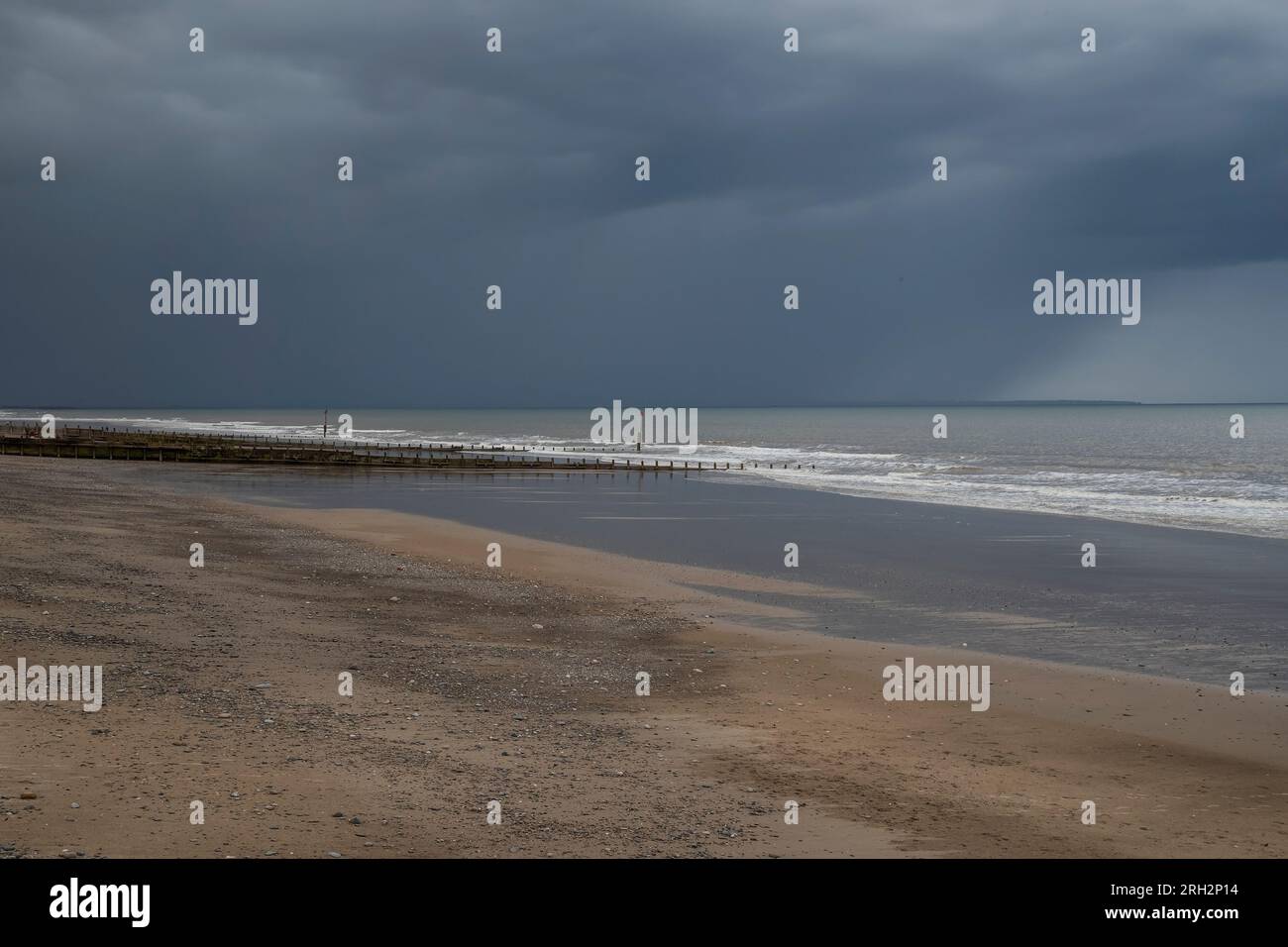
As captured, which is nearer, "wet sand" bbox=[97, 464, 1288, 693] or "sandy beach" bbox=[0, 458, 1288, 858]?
"sandy beach" bbox=[0, 458, 1288, 858]

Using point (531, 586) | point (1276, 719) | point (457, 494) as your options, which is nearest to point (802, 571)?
point (531, 586)

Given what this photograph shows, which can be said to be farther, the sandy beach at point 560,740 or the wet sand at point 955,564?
the wet sand at point 955,564

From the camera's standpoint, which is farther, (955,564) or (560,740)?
(955,564)

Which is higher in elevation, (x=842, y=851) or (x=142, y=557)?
(x=142, y=557)

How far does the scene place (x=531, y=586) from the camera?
2075cm

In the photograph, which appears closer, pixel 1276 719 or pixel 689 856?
pixel 689 856

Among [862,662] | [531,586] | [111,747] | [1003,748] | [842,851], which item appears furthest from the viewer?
[531,586]

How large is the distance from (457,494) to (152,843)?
145 ft

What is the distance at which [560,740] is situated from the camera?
10094 millimetres

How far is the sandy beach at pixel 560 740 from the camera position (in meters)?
7.61

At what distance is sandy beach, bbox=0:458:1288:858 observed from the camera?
7.61 m

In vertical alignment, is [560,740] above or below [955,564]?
below

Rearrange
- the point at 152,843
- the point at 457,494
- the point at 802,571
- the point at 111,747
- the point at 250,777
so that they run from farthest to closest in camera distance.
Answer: the point at 457,494 < the point at 802,571 < the point at 111,747 < the point at 250,777 < the point at 152,843

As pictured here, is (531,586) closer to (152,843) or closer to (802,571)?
(802,571)
